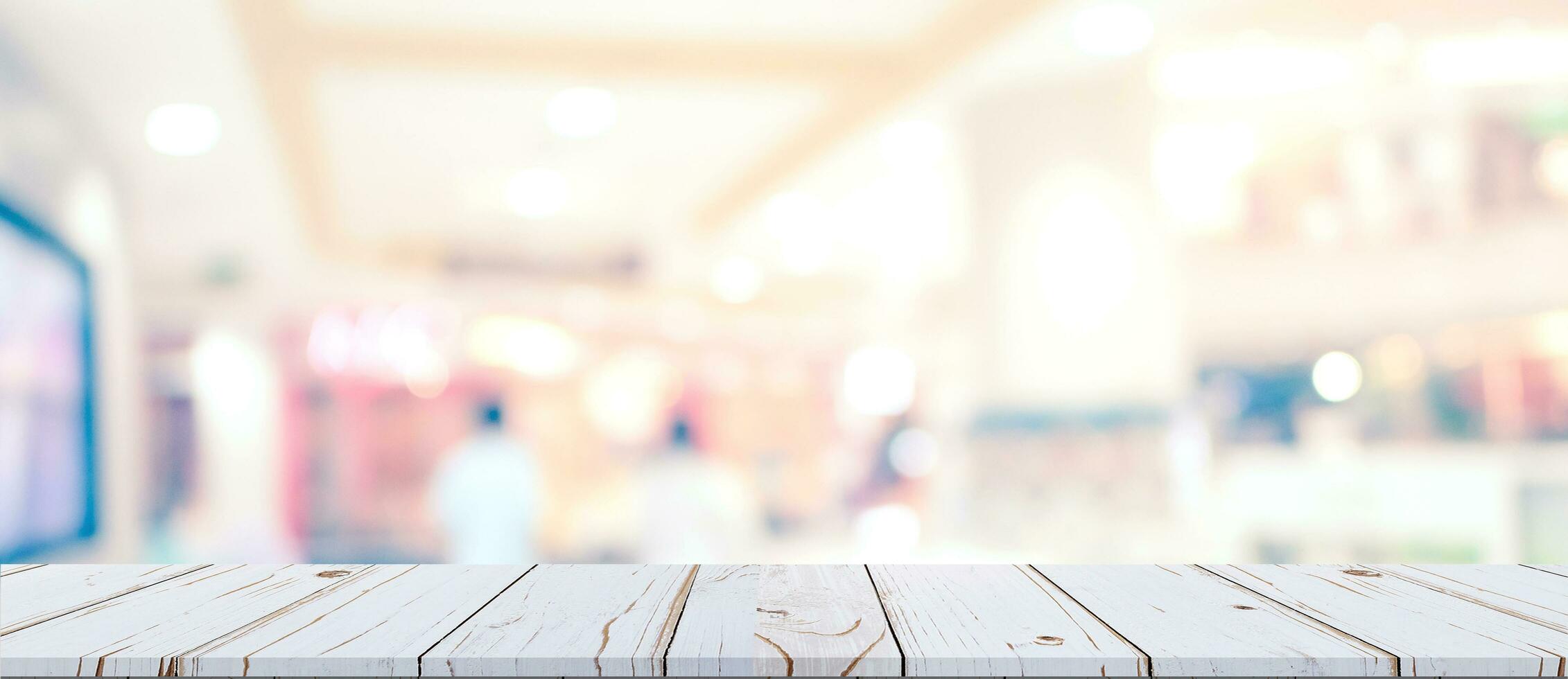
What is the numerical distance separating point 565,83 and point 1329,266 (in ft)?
15.7

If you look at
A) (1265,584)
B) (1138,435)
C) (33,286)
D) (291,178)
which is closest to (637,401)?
(291,178)

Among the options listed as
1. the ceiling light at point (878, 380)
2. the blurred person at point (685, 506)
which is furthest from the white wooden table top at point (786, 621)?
the ceiling light at point (878, 380)

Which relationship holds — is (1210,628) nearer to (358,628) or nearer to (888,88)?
(358,628)

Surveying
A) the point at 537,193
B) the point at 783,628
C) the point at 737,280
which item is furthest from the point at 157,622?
the point at 737,280

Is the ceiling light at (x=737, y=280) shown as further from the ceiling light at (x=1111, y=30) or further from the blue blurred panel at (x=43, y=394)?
the blue blurred panel at (x=43, y=394)

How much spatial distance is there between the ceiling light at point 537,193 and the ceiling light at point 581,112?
87cm

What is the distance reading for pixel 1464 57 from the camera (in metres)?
4.96

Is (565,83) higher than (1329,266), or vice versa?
(565,83)

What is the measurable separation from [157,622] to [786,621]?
0.39m

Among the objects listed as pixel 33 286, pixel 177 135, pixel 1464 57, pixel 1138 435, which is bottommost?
pixel 1138 435

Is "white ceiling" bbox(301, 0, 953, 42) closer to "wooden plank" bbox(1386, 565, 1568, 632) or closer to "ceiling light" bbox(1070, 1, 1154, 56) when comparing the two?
"ceiling light" bbox(1070, 1, 1154, 56)

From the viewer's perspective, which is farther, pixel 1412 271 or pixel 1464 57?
pixel 1412 271

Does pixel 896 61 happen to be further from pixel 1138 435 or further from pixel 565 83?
pixel 1138 435

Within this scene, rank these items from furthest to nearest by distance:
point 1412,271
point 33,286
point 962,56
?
point 1412,271, point 962,56, point 33,286
